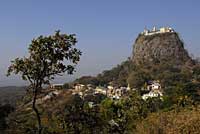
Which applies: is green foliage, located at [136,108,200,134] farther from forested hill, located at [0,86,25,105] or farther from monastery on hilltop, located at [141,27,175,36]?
monastery on hilltop, located at [141,27,175,36]

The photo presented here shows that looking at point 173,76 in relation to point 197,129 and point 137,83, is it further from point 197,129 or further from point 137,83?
point 197,129

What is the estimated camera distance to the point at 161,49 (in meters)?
136

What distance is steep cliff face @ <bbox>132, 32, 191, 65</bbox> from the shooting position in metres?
134

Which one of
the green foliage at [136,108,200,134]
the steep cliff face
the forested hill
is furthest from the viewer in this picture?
the steep cliff face

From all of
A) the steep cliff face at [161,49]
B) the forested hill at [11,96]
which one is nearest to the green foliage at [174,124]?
the forested hill at [11,96]

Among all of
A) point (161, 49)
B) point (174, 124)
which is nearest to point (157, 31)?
point (161, 49)

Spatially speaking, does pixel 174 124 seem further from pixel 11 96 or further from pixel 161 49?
pixel 161 49

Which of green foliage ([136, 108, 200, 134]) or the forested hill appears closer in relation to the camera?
green foliage ([136, 108, 200, 134])

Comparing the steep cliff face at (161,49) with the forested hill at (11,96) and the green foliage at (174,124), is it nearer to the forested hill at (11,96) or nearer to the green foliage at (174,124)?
the forested hill at (11,96)

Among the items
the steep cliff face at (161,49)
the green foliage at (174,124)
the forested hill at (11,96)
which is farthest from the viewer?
the steep cliff face at (161,49)

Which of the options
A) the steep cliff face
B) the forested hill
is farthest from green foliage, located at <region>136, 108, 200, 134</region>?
the steep cliff face

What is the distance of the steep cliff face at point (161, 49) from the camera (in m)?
134

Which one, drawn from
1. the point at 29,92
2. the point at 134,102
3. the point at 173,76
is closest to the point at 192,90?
the point at 134,102

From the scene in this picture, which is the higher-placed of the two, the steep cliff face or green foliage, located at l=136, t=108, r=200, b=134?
→ the steep cliff face
